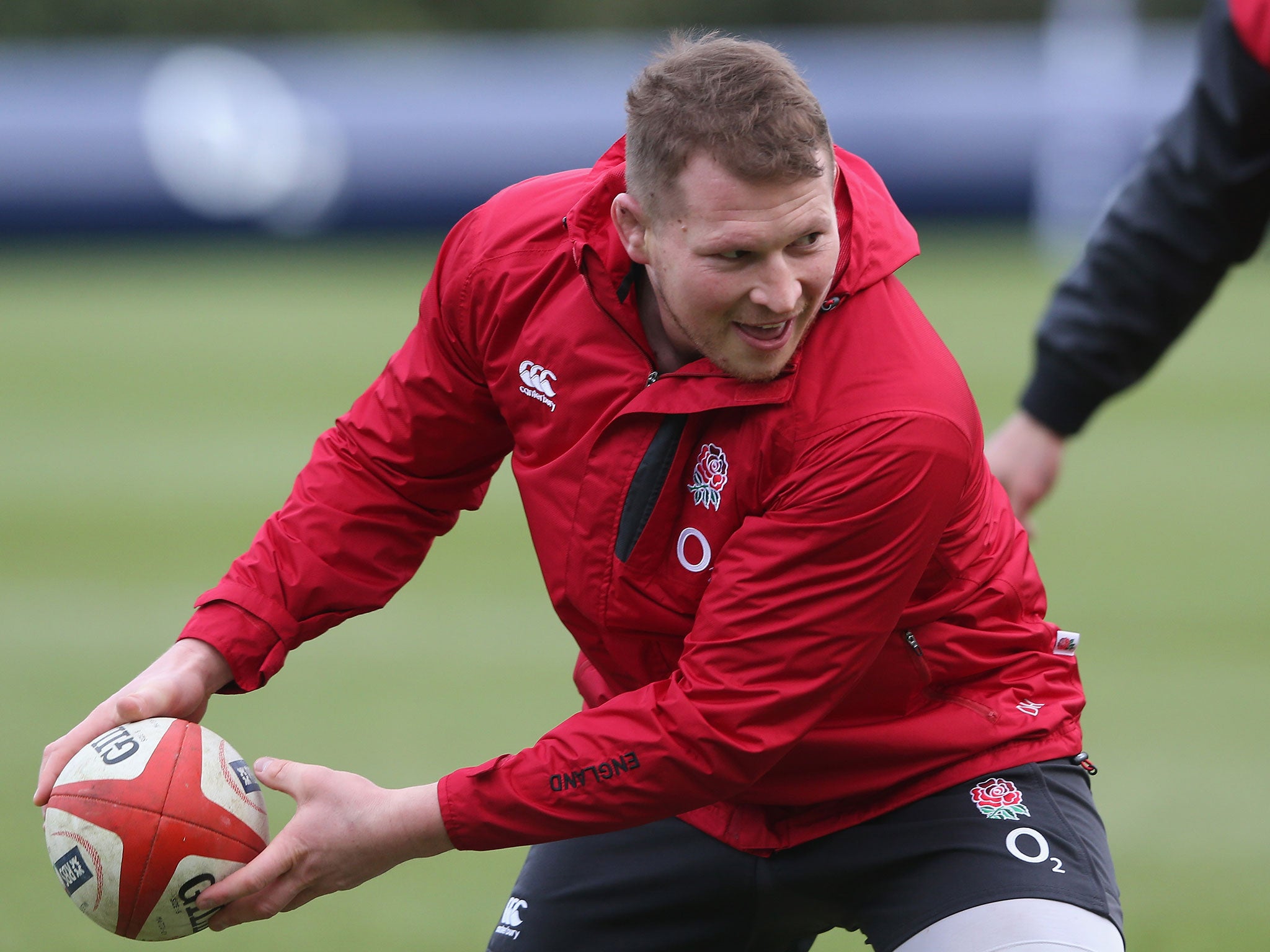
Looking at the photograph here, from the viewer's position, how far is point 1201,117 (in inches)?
174

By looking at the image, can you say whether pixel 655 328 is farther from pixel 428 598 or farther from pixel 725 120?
pixel 428 598

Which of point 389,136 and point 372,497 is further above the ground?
point 389,136

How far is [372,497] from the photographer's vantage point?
3777mm

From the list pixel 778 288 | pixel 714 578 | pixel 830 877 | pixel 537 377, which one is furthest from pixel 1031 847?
pixel 537 377

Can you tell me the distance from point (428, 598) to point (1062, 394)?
492cm

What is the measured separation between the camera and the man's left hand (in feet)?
10.4

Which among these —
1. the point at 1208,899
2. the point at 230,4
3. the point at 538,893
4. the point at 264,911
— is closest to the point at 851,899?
the point at 538,893

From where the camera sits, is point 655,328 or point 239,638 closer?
point 655,328

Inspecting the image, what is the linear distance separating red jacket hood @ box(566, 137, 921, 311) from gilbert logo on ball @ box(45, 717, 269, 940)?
52.1 inches

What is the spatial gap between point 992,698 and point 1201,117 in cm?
191

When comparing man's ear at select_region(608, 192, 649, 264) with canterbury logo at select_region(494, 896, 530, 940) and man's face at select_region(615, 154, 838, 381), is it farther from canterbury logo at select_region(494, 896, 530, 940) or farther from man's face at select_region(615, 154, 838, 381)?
canterbury logo at select_region(494, 896, 530, 940)

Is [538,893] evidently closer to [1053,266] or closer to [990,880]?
[990,880]

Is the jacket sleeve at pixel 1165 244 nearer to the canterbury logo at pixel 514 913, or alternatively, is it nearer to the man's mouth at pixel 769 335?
the man's mouth at pixel 769 335

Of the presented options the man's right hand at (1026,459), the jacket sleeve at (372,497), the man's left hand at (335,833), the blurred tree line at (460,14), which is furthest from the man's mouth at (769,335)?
the blurred tree line at (460,14)
